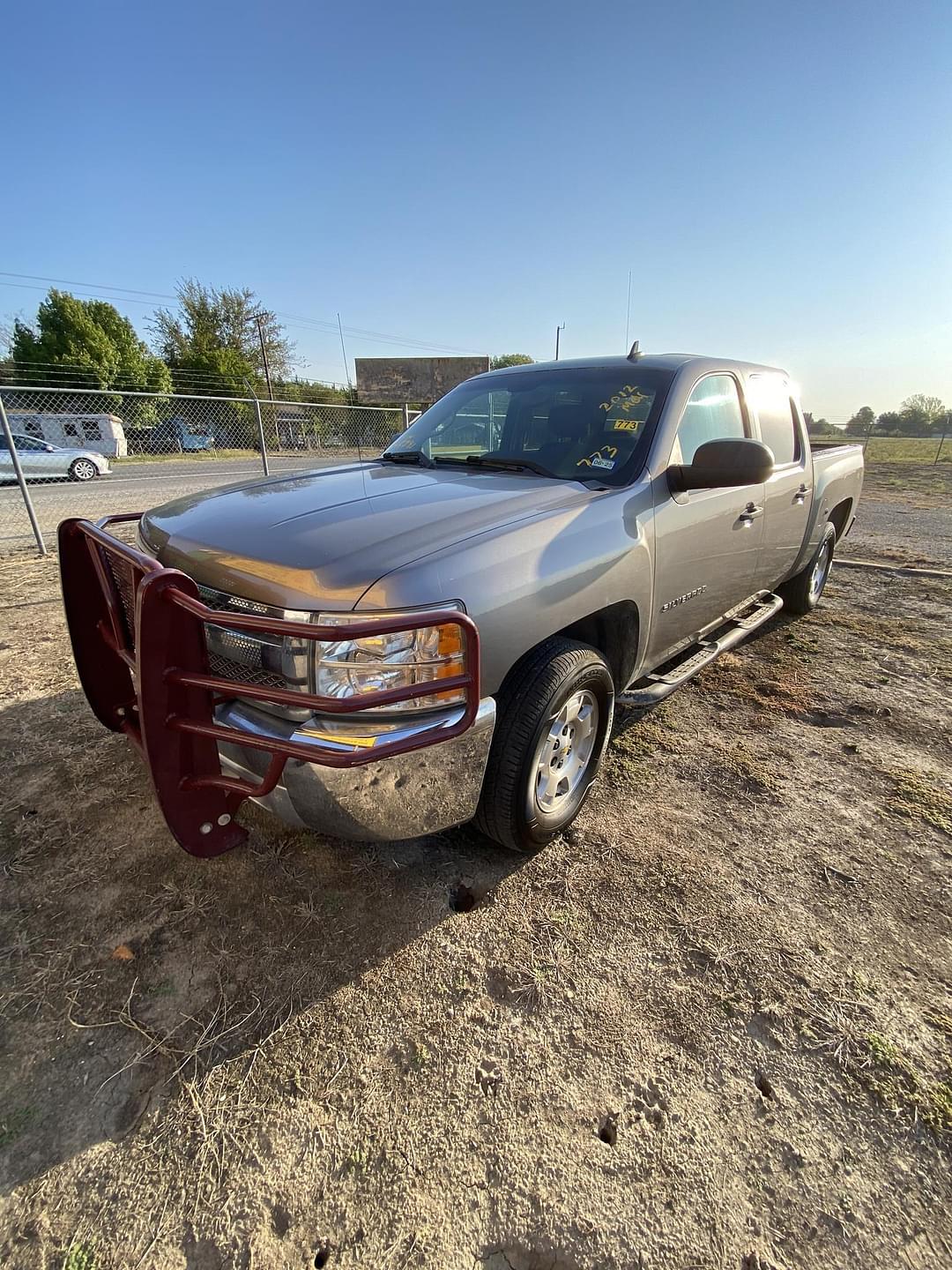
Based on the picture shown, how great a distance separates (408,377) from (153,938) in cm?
3400

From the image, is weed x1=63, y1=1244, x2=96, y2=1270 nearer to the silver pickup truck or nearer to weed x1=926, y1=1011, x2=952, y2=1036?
the silver pickup truck

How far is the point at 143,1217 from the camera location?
129 cm

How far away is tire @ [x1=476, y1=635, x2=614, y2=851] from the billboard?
30.4 meters

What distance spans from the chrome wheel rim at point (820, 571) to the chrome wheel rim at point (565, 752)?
11.7 feet

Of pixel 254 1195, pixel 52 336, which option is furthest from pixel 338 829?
pixel 52 336

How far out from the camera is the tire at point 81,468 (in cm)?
1616

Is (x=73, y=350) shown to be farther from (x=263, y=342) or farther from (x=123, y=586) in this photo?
(x=123, y=586)

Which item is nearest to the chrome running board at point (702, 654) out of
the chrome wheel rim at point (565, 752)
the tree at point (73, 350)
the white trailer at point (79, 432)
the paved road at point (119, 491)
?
the chrome wheel rim at point (565, 752)

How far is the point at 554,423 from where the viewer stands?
9.63ft

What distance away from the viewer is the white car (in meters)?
15.1

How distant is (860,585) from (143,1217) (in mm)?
7182

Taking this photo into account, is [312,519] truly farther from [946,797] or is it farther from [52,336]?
[52,336]

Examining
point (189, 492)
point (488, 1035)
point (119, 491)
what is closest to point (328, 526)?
point (488, 1035)

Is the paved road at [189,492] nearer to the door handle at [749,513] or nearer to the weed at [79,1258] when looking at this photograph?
the door handle at [749,513]
